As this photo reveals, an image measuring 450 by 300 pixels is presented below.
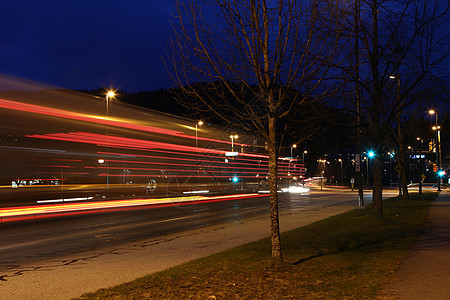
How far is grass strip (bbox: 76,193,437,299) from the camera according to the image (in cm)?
622

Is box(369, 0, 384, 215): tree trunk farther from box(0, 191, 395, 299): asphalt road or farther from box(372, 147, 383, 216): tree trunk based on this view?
box(0, 191, 395, 299): asphalt road

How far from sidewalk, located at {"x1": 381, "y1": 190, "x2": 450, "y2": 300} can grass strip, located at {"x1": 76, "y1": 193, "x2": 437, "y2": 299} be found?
0.22 meters

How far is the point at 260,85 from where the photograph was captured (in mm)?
8008

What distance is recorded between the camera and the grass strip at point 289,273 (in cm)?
622

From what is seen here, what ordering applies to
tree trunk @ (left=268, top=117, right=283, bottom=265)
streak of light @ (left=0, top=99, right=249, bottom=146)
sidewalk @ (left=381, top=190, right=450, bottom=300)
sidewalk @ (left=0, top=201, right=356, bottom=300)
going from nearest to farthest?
sidewalk @ (left=381, top=190, right=450, bottom=300), sidewalk @ (left=0, top=201, right=356, bottom=300), tree trunk @ (left=268, top=117, right=283, bottom=265), streak of light @ (left=0, top=99, right=249, bottom=146)

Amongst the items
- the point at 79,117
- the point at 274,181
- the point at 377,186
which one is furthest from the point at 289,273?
the point at 79,117

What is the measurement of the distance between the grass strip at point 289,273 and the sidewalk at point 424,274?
216 millimetres

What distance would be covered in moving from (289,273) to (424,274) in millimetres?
2456

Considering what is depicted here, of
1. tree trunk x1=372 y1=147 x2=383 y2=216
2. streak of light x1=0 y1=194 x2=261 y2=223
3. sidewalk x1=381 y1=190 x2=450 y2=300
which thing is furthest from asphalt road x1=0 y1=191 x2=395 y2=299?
sidewalk x1=381 y1=190 x2=450 y2=300

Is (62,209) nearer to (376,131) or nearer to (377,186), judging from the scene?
(377,186)

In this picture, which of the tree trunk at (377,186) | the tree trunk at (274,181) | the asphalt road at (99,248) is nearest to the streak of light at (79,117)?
the asphalt road at (99,248)

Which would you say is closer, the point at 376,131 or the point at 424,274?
the point at 424,274

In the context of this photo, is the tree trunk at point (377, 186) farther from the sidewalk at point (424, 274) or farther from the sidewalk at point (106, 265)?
the sidewalk at point (106, 265)

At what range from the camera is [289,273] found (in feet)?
24.2
